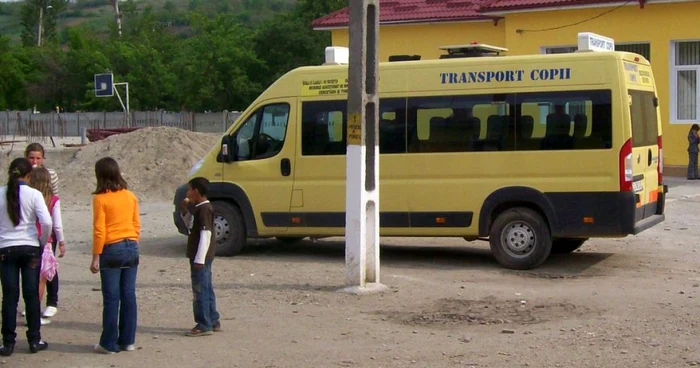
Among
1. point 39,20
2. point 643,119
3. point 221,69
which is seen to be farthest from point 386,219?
point 39,20

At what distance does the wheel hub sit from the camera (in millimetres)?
12805

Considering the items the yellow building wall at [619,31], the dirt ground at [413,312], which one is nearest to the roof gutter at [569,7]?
the yellow building wall at [619,31]

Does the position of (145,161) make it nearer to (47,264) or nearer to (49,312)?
(49,312)

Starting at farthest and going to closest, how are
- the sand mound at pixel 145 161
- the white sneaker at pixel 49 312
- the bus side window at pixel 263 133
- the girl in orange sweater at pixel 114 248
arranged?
the sand mound at pixel 145 161 < the bus side window at pixel 263 133 < the white sneaker at pixel 49 312 < the girl in orange sweater at pixel 114 248

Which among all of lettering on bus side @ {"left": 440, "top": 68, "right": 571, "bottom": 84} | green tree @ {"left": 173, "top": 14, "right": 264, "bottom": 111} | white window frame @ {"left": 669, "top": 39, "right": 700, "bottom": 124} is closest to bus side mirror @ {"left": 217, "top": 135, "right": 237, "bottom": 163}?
lettering on bus side @ {"left": 440, "top": 68, "right": 571, "bottom": 84}

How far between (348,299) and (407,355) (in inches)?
100

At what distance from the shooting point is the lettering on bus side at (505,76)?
1249 centimetres

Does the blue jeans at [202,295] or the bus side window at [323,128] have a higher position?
the bus side window at [323,128]

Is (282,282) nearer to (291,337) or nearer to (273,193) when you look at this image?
(273,193)

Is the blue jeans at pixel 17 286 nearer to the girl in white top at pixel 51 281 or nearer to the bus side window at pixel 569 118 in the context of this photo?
the girl in white top at pixel 51 281

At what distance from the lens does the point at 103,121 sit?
6003cm

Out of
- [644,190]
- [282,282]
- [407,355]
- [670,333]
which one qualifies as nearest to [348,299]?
[282,282]

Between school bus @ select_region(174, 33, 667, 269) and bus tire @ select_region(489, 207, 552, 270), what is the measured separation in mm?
14

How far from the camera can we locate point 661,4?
85.5ft
